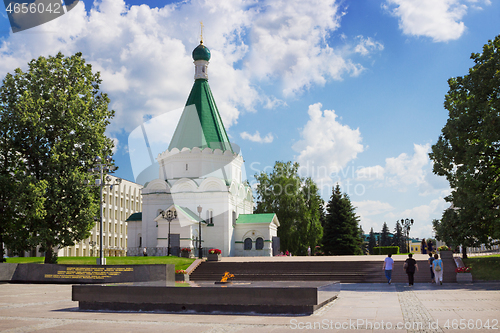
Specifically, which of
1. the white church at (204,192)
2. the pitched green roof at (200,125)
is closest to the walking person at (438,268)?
the white church at (204,192)

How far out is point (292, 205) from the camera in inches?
2058

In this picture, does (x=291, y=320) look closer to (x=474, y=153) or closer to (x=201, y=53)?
(x=474, y=153)

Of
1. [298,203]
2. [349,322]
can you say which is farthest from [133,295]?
[298,203]

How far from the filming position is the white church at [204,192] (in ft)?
145

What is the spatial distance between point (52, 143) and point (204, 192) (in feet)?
68.2

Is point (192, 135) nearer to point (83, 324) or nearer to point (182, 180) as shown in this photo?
point (182, 180)

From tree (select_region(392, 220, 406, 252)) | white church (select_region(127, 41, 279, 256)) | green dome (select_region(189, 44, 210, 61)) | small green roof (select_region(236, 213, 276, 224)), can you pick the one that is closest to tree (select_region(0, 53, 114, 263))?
white church (select_region(127, 41, 279, 256))

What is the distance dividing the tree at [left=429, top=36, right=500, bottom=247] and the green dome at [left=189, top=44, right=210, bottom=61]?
32.6 meters

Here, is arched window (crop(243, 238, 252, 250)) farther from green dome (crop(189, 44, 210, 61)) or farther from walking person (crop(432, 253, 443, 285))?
walking person (crop(432, 253, 443, 285))

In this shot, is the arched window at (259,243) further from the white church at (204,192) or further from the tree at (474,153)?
the tree at (474,153)

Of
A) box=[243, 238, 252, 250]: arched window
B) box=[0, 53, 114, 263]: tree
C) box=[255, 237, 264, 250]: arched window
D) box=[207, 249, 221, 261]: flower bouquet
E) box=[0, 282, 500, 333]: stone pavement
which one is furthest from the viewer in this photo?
box=[243, 238, 252, 250]: arched window

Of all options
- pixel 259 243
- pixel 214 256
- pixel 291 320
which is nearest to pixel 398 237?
pixel 259 243

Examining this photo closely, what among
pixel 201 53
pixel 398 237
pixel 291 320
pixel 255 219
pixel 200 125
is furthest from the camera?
pixel 398 237

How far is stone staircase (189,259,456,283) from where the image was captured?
72.1 ft
